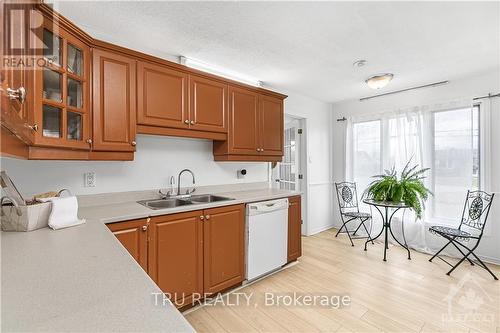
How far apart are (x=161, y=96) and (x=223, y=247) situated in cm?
150

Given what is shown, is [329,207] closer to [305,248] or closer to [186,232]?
[305,248]

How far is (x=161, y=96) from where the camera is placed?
6.72 ft

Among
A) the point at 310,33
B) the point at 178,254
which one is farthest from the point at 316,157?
the point at 178,254

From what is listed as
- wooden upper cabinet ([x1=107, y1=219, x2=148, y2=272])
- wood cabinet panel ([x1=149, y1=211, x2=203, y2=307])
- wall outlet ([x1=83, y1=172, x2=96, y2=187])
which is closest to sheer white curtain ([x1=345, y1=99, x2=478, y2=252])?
wood cabinet panel ([x1=149, y1=211, x2=203, y2=307])

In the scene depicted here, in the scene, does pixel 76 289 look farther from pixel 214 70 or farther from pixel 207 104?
pixel 214 70

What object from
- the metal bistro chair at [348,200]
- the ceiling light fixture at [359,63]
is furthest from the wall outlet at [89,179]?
the metal bistro chair at [348,200]

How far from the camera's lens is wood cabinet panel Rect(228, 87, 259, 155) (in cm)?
257

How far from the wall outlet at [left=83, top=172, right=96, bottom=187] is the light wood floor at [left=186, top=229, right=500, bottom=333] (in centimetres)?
139

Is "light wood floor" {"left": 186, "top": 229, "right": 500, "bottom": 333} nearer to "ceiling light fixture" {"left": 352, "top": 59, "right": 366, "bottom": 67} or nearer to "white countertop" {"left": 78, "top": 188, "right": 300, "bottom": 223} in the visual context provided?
"white countertop" {"left": 78, "top": 188, "right": 300, "bottom": 223}

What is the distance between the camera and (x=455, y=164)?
3.12m

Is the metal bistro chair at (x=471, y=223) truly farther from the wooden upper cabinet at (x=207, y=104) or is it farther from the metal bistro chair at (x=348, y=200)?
the wooden upper cabinet at (x=207, y=104)

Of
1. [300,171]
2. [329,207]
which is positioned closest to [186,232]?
[300,171]

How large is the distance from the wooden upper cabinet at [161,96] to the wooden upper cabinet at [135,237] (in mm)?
847

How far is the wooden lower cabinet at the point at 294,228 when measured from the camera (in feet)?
9.19
